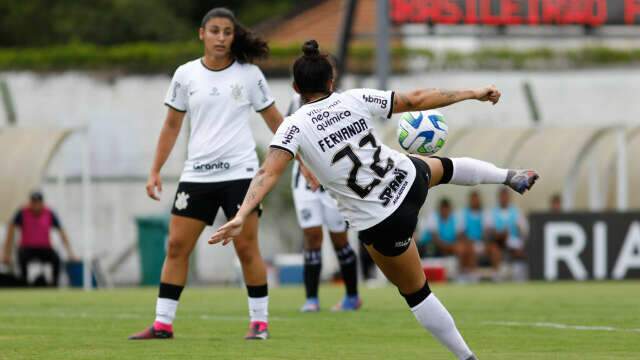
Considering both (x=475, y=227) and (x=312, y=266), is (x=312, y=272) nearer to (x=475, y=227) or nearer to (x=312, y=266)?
(x=312, y=266)

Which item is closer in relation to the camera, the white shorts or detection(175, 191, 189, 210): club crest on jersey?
detection(175, 191, 189, 210): club crest on jersey

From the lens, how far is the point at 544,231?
21.5m

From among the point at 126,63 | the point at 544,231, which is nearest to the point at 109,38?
the point at 126,63

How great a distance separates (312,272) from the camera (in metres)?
13.8

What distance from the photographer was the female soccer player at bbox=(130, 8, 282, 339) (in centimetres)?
1030

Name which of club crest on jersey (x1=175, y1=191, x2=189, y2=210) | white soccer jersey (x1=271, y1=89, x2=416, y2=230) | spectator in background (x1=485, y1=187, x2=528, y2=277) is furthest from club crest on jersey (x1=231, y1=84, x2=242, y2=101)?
spectator in background (x1=485, y1=187, x2=528, y2=277)

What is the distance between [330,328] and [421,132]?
2904mm

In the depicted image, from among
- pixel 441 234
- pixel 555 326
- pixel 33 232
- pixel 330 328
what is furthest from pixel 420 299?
pixel 441 234

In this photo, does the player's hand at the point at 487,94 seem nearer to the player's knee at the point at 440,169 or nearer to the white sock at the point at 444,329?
the player's knee at the point at 440,169

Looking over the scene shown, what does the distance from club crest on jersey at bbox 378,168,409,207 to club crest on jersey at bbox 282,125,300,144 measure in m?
0.58

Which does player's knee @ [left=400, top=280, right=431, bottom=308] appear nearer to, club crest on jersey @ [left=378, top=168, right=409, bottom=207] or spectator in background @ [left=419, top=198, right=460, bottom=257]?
club crest on jersey @ [left=378, top=168, right=409, bottom=207]

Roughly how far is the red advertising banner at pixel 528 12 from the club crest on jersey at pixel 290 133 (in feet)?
51.1

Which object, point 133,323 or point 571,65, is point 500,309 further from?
point 571,65

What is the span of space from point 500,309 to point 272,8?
105 ft
